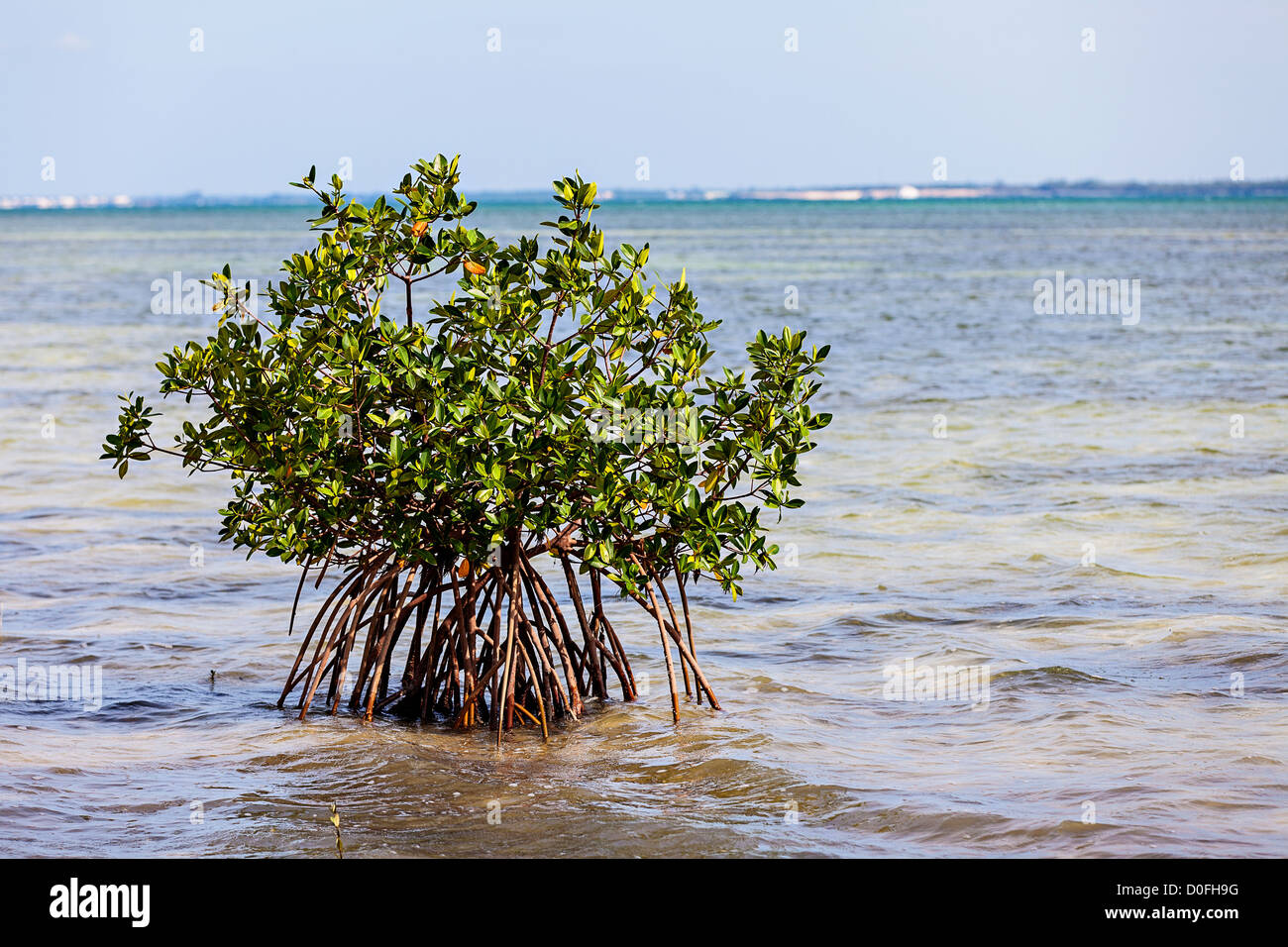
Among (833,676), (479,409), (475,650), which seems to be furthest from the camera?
(833,676)

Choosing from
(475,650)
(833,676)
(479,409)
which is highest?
(479,409)

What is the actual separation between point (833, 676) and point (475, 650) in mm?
2346

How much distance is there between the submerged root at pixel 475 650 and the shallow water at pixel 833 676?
161 mm

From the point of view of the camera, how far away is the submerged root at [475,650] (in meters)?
6.36

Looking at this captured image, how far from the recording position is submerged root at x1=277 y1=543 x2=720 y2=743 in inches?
250

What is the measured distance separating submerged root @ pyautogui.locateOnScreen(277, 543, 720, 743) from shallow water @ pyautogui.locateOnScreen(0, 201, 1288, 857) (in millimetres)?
161

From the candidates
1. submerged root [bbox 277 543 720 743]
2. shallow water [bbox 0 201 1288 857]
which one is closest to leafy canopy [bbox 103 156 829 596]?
submerged root [bbox 277 543 720 743]

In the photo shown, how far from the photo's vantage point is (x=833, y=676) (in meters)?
7.84

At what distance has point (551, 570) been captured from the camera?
1012 cm

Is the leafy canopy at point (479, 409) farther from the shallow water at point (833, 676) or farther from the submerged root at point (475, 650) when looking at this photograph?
the shallow water at point (833, 676)

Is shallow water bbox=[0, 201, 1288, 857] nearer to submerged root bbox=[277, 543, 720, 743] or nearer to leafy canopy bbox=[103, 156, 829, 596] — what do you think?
submerged root bbox=[277, 543, 720, 743]

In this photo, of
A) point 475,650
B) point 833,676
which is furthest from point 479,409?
point 833,676

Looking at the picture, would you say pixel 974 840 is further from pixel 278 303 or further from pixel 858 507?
pixel 858 507

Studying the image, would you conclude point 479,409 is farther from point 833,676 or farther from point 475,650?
point 833,676
